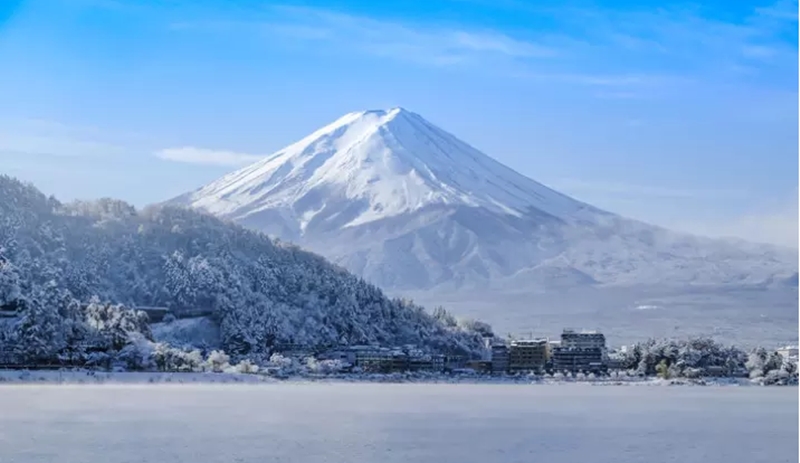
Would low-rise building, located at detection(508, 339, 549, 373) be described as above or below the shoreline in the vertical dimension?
above

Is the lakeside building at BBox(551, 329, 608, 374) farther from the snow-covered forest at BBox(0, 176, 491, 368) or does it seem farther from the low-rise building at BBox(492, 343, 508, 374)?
the snow-covered forest at BBox(0, 176, 491, 368)

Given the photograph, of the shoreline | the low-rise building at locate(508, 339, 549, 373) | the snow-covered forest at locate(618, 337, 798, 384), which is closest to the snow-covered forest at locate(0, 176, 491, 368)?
the low-rise building at locate(508, 339, 549, 373)

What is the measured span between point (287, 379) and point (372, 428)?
4520 cm

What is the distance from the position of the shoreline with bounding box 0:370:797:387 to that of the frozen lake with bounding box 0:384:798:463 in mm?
7076

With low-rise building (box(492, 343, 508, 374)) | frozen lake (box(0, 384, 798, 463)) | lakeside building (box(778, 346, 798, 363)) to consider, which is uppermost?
lakeside building (box(778, 346, 798, 363))

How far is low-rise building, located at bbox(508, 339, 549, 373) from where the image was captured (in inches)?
4515

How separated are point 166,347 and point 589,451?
171ft

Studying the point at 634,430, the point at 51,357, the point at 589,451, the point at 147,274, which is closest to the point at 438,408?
the point at 634,430

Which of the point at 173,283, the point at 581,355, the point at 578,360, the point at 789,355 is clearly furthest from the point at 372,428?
the point at 789,355

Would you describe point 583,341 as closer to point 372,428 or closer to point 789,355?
point 789,355

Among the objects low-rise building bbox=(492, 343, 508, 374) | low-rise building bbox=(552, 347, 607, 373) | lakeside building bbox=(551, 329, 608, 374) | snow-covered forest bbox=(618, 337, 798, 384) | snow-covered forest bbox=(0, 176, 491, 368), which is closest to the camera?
snow-covered forest bbox=(0, 176, 491, 368)

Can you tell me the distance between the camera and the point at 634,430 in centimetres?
4684

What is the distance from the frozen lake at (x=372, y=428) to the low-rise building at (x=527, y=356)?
44.0m

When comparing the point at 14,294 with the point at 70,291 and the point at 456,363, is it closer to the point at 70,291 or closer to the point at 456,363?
the point at 70,291
